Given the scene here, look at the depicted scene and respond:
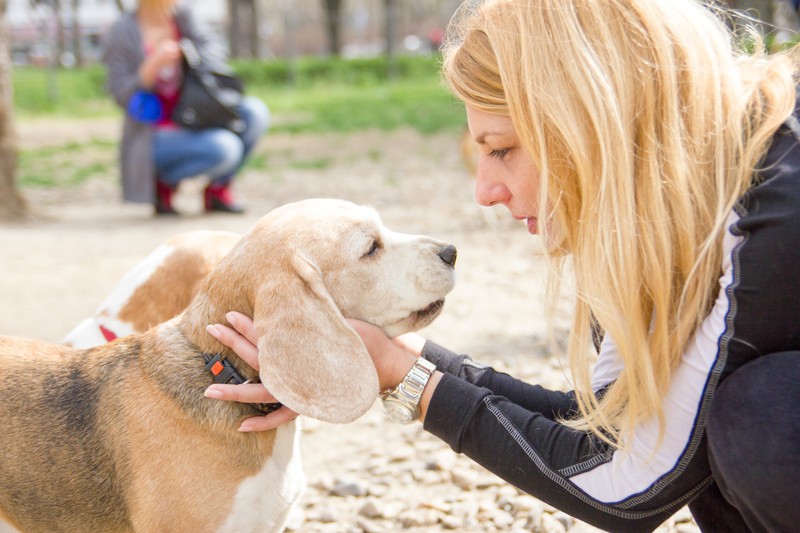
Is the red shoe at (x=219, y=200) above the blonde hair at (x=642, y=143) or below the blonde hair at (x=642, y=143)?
below

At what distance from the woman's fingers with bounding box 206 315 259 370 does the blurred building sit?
1926 centimetres

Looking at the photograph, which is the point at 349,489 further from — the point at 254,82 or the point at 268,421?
the point at 254,82

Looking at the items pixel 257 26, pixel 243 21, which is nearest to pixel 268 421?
pixel 257 26

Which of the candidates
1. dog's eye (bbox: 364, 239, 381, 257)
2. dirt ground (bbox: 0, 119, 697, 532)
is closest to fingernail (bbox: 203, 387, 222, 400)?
dog's eye (bbox: 364, 239, 381, 257)

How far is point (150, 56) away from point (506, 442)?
6847 mm

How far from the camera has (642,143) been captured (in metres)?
2.24

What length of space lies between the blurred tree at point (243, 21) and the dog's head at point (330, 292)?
3439 cm

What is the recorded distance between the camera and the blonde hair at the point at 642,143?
220cm

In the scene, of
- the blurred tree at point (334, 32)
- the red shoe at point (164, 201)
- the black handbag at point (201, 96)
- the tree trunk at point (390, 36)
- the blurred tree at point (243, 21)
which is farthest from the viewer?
the blurred tree at point (334, 32)

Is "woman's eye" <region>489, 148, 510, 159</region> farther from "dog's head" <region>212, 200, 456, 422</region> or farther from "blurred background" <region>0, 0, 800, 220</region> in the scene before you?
"blurred background" <region>0, 0, 800, 220</region>

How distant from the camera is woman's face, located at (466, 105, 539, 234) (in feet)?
8.32

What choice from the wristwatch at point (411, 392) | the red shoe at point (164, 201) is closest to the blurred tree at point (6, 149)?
the red shoe at point (164, 201)

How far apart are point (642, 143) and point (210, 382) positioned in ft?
4.64

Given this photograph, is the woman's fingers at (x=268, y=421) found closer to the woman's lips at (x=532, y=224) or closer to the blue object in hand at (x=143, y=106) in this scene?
the woman's lips at (x=532, y=224)
